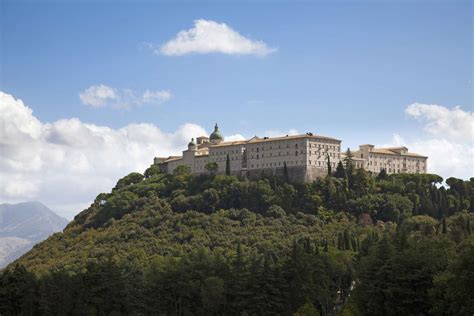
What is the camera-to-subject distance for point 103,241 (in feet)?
442

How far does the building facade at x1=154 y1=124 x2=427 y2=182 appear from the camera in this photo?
138 metres

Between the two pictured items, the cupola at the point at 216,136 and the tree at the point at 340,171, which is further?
the cupola at the point at 216,136

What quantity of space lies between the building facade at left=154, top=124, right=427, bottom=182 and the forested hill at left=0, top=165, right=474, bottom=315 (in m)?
3.37

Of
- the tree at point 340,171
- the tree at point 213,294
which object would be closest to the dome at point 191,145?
the tree at point 340,171

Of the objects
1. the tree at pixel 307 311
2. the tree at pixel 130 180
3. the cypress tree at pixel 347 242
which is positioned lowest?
the tree at pixel 307 311

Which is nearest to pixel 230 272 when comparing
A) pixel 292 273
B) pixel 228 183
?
pixel 292 273

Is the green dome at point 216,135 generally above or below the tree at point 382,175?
above

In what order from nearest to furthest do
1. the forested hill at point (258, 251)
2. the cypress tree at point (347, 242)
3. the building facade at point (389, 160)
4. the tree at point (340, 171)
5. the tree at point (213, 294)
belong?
the forested hill at point (258, 251), the tree at point (213, 294), the cypress tree at point (347, 242), the tree at point (340, 171), the building facade at point (389, 160)

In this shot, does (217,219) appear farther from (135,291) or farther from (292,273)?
(292,273)

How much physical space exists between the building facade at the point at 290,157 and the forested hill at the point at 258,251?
3.37 meters

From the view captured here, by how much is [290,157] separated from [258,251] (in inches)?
1236

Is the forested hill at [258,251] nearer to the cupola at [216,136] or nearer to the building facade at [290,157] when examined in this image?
the building facade at [290,157]

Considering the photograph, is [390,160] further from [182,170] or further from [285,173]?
[182,170]

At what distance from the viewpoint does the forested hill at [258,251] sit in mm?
60844
